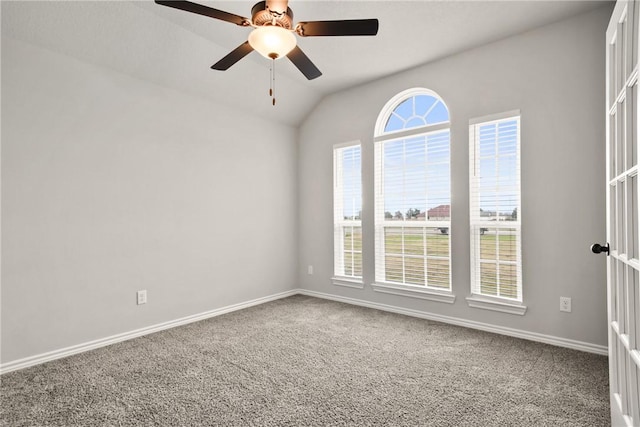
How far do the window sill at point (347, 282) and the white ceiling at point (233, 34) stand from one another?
7.90 feet

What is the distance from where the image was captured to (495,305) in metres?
3.12

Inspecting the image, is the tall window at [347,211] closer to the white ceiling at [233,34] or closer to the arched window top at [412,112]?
the arched window top at [412,112]

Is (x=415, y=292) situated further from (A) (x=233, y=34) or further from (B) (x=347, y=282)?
(A) (x=233, y=34)

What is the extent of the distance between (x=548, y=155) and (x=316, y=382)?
8.51ft

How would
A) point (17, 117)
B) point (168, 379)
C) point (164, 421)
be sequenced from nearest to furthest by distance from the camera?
point (164, 421) → point (168, 379) → point (17, 117)

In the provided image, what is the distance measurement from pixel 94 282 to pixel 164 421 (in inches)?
63.0

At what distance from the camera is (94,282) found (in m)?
2.88

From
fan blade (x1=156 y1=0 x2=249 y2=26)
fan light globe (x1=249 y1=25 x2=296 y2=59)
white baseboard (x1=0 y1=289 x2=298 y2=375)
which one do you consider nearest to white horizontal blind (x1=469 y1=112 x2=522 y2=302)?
fan light globe (x1=249 y1=25 x2=296 y2=59)

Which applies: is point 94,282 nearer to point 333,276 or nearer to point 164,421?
point 164,421

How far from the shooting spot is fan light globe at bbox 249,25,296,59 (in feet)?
6.18

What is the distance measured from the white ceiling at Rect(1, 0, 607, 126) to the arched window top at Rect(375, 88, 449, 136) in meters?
0.35

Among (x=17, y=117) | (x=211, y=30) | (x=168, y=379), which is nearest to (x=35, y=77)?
(x=17, y=117)

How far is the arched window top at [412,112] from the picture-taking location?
11.8 feet

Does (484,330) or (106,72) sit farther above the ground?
(106,72)
